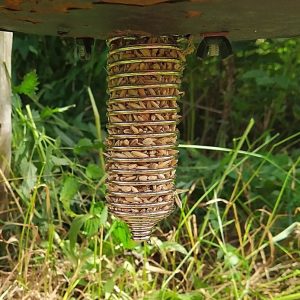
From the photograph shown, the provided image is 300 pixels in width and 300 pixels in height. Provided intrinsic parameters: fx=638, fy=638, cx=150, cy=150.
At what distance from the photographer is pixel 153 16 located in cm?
59

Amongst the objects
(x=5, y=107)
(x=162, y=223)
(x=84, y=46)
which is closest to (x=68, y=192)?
(x=5, y=107)

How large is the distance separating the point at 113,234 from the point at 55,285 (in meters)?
0.15

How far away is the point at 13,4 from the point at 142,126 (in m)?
0.21

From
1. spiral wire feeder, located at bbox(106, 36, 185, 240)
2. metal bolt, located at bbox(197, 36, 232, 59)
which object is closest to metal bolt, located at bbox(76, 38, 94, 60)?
spiral wire feeder, located at bbox(106, 36, 185, 240)

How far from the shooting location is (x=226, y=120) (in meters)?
1.85

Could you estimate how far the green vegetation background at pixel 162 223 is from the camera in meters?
1.17

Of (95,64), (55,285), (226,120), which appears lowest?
(55,285)

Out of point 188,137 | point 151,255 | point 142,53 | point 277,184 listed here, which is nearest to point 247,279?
point 151,255

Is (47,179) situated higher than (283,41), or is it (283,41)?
(283,41)

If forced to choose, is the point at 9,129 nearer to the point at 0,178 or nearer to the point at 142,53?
the point at 0,178

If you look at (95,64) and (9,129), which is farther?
(95,64)

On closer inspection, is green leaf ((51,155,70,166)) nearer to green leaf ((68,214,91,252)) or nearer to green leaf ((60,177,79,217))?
green leaf ((60,177,79,217))

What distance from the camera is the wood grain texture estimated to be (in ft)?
1.82

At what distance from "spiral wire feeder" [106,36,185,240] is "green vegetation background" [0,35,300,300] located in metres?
0.21
